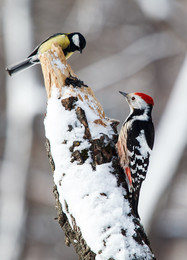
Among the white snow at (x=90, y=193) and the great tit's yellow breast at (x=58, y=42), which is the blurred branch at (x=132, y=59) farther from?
the white snow at (x=90, y=193)

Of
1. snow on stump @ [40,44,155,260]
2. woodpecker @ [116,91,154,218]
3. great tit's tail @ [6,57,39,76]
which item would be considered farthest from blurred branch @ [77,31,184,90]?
snow on stump @ [40,44,155,260]

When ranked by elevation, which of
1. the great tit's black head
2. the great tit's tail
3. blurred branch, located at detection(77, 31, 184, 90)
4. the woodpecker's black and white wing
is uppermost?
blurred branch, located at detection(77, 31, 184, 90)

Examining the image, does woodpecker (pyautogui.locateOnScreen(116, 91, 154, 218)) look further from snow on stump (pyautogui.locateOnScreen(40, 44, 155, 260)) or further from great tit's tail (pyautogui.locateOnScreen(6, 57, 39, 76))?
great tit's tail (pyautogui.locateOnScreen(6, 57, 39, 76))

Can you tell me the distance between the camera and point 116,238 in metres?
2.29

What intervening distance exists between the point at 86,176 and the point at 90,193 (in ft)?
0.39

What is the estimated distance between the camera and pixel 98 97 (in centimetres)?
1047

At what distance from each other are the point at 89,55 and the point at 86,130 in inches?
368

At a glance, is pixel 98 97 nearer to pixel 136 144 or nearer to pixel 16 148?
pixel 16 148

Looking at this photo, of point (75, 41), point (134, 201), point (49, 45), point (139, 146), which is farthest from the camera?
point (75, 41)

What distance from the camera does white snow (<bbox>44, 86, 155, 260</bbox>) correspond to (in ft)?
7.51

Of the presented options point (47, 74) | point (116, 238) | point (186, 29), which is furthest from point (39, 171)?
point (116, 238)

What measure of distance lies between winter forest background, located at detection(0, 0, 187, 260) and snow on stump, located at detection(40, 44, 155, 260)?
433cm

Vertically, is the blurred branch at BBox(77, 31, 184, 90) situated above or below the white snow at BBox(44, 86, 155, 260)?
above

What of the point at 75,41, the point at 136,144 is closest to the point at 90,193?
the point at 136,144
